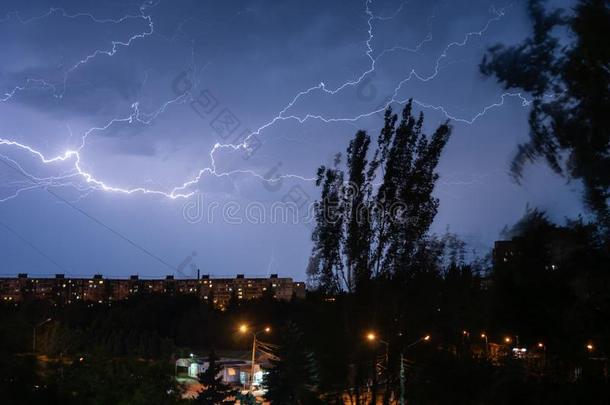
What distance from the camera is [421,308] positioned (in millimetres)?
20906

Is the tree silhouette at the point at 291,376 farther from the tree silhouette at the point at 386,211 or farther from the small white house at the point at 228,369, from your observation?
the small white house at the point at 228,369

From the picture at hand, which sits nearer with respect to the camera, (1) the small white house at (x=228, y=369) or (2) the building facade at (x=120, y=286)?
(1) the small white house at (x=228, y=369)

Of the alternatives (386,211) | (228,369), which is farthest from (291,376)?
(228,369)

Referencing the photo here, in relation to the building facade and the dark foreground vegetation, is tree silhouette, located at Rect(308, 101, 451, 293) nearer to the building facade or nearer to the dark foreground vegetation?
the dark foreground vegetation

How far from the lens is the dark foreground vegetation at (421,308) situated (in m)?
7.84

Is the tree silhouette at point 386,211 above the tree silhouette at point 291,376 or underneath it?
above

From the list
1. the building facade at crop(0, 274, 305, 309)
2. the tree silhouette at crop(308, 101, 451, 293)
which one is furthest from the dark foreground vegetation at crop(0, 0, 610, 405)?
the building facade at crop(0, 274, 305, 309)

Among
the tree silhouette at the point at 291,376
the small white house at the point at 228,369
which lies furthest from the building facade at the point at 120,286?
the tree silhouette at the point at 291,376

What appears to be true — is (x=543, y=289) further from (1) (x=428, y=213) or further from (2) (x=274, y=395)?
(2) (x=274, y=395)

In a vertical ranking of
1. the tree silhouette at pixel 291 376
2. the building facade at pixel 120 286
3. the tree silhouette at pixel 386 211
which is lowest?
A: the tree silhouette at pixel 291 376

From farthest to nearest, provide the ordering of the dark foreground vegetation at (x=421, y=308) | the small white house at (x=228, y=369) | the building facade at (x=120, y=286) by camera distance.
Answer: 1. the building facade at (x=120, y=286)
2. the small white house at (x=228, y=369)
3. the dark foreground vegetation at (x=421, y=308)

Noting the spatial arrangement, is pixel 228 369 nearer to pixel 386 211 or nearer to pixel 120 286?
pixel 386 211

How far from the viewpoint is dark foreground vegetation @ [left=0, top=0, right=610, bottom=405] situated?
784cm

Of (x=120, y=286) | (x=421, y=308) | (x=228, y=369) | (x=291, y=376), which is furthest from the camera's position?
(x=120, y=286)
